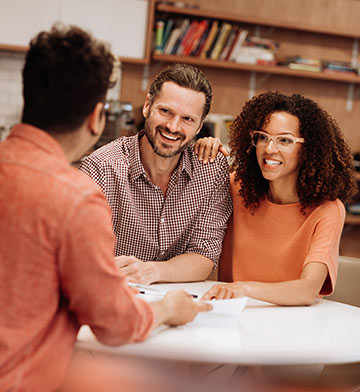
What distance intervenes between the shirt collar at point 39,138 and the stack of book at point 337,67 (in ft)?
13.3

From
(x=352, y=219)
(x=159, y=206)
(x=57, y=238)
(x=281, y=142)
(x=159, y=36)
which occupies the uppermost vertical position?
(x=159, y=36)

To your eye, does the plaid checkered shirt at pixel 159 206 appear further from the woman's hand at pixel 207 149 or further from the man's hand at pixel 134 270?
the man's hand at pixel 134 270

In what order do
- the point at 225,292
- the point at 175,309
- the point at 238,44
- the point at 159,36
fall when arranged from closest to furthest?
1. the point at 175,309
2. the point at 225,292
3. the point at 159,36
4. the point at 238,44

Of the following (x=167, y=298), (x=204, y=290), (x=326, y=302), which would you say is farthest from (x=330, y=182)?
(x=167, y=298)

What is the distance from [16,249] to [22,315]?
0.12 metres

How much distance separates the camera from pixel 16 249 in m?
0.95

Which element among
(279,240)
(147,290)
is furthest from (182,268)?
(279,240)

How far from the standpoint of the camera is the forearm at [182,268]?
1.83 metres

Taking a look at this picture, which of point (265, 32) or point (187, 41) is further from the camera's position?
point (265, 32)

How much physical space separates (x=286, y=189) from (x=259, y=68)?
8.76 feet

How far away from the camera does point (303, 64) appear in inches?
183

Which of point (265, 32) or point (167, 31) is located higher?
point (265, 32)

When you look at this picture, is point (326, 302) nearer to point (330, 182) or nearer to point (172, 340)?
point (330, 182)

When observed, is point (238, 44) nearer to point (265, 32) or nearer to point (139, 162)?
point (265, 32)
